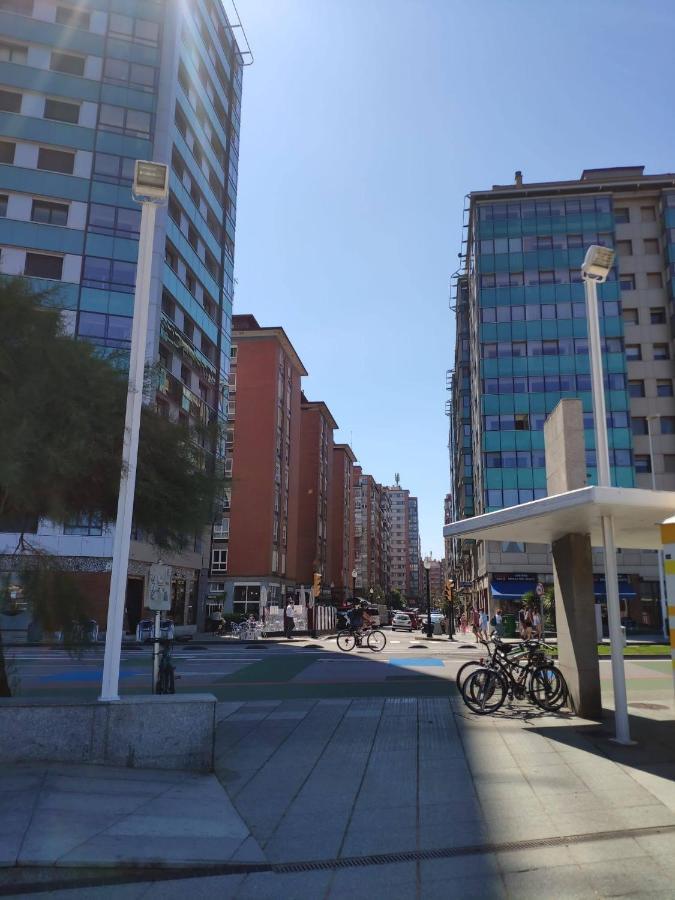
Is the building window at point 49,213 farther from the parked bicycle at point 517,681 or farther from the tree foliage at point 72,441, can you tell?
the parked bicycle at point 517,681

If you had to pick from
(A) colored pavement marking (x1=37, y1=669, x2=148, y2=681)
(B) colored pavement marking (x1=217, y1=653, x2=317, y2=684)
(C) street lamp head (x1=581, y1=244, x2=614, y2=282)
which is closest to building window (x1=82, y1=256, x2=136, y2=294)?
(B) colored pavement marking (x1=217, y1=653, x2=317, y2=684)

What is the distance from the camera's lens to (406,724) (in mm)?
10055

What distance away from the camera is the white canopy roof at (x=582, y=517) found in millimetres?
8344

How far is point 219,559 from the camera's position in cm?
5625

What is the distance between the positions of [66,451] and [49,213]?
33.1 meters

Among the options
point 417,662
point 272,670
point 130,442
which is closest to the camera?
point 130,442

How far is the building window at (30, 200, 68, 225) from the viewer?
117ft

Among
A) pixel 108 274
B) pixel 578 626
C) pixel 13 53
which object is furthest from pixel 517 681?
pixel 13 53

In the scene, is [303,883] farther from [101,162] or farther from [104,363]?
[101,162]

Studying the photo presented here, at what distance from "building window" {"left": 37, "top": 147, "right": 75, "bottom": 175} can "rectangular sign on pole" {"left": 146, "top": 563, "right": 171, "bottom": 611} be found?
32.1m

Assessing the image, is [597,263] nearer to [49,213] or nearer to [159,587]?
[159,587]

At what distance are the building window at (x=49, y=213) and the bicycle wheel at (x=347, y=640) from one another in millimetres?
26174

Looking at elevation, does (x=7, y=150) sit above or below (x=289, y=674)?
above

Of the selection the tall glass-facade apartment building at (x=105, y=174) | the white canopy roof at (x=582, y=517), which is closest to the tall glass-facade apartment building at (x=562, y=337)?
the tall glass-facade apartment building at (x=105, y=174)
